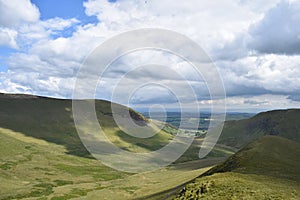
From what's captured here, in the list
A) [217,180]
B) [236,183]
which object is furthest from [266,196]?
[217,180]

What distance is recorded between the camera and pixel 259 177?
56.3 m

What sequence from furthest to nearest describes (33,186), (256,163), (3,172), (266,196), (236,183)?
(3,172)
(33,186)
(256,163)
(236,183)
(266,196)

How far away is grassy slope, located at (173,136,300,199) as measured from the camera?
44.1 meters

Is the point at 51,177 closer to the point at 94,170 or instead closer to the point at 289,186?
the point at 94,170

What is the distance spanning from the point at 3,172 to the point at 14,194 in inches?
1874

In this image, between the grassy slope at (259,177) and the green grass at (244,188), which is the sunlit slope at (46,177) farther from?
the green grass at (244,188)

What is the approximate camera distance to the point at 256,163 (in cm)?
6956

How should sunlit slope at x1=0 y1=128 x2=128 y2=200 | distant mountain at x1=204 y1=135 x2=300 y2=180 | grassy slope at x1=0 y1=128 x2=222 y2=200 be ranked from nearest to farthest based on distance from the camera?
1. distant mountain at x1=204 y1=135 x2=300 y2=180
2. grassy slope at x1=0 y1=128 x2=222 y2=200
3. sunlit slope at x1=0 y1=128 x2=128 y2=200

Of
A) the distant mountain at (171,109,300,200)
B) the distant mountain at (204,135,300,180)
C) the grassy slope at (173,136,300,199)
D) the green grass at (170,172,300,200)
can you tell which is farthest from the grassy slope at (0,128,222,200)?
the green grass at (170,172,300,200)


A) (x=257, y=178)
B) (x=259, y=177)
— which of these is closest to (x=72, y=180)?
(x=259, y=177)

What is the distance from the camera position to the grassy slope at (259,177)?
44.1 m

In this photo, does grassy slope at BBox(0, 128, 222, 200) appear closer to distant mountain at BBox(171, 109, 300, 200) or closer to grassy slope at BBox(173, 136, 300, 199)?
grassy slope at BBox(173, 136, 300, 199)

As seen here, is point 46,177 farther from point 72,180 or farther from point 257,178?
point 257,178

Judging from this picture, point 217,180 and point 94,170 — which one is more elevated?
point 217,180
